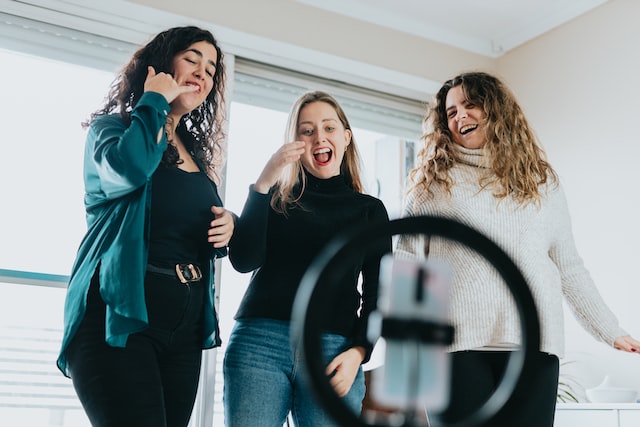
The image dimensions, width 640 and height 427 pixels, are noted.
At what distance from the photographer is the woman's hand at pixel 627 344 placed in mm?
1303

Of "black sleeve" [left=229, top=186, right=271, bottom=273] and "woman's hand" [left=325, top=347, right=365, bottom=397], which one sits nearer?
"woman's hand" [left=325, top=347, right=365, bottom=397]

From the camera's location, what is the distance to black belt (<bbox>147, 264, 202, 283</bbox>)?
111 centimetres

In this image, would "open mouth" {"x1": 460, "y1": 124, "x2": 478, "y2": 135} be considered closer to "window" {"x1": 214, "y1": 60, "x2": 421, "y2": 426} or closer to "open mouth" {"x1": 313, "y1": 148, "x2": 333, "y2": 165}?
"open mouth" {"x1": 313, "y1": 148, "x2": 333, "y2": 165}

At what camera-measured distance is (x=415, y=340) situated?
0.21m

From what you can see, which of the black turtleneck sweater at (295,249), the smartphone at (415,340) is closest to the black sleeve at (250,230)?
the black turtleneck sweater at (295,249)

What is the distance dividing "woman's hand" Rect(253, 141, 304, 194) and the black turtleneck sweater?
0.08ft

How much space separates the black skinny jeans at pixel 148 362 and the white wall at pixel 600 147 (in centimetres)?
188

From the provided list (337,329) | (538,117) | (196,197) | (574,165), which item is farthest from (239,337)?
(538,117)

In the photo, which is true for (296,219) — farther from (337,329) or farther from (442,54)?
(442,54)

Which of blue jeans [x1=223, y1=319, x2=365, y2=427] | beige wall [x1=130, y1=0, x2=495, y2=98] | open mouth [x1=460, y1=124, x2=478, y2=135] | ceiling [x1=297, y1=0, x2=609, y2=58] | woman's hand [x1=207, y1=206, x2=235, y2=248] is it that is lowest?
blue jeans [x1=223, y1=319, x2=365, y2=427]

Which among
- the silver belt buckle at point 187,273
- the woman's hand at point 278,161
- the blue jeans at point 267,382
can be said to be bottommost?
the blue jeans at point 267,382

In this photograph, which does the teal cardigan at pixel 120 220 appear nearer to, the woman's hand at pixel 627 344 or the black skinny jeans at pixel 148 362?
the black skinny jeans at pixel 148 362

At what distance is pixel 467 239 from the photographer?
0.21 meters

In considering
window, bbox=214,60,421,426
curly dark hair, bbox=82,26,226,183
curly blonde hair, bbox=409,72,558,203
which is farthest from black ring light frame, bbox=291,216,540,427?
window, bbox=214,60,421,426
